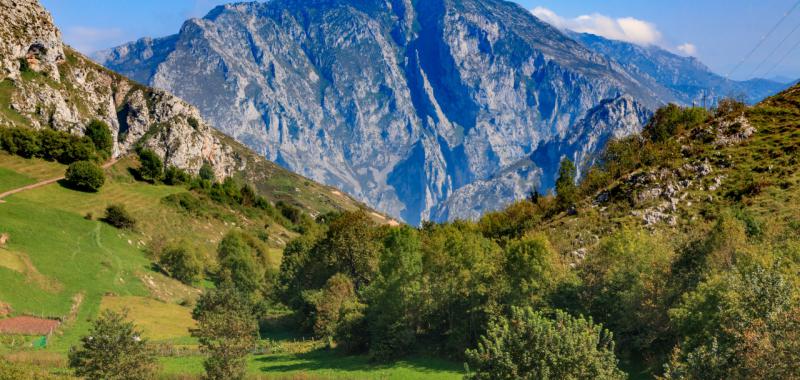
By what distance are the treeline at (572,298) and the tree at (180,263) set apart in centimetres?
2066

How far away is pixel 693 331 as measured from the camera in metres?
44.6

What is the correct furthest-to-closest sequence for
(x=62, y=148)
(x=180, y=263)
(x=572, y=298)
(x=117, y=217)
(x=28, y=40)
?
(x=28, y=40)
(x=62, y=148)
(x=117, y=217)
(x=180, y=263)
(x=572, y=298)

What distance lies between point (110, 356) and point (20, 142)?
107965 mm

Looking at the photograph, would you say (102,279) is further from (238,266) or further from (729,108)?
(729,108)

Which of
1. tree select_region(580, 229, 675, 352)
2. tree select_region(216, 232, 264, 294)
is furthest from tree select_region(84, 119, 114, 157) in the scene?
tree select_region(580, 229, 675, 352)

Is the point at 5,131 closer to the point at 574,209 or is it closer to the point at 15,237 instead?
the point at 15,237

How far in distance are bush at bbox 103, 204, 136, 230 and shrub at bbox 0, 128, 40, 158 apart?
31154mm

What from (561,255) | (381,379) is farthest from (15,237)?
(561,255)

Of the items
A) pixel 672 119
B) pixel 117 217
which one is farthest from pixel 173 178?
pixel 672 119

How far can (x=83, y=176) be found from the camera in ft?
416

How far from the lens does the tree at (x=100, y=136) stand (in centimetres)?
16725

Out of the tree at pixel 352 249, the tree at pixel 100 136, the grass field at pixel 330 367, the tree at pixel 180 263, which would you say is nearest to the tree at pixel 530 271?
the grass field at pixel 330 367

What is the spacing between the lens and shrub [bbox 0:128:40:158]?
130375 millimetres

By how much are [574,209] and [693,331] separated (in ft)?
179
